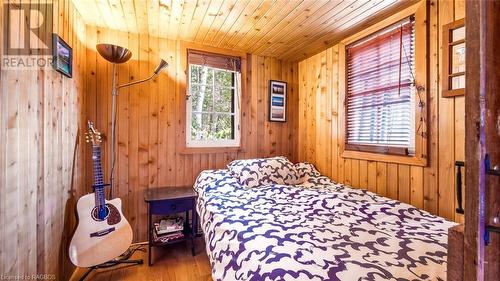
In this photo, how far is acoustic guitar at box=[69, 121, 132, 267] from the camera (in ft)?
5.53

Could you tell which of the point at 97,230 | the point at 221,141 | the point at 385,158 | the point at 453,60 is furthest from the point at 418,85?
the point at 97,230

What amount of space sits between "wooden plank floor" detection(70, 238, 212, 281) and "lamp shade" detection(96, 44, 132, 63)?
1.88 m

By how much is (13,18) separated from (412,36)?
8.41 ft

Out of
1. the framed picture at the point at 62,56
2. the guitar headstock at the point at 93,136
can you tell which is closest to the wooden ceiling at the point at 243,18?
the framed picture at the point at 62,56

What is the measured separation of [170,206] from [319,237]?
1.48 meters

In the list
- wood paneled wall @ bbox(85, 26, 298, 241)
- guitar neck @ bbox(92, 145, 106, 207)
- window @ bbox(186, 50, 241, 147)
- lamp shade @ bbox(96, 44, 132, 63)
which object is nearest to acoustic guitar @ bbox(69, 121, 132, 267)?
guitar neck @ bbox(92, 145, 106, 207)

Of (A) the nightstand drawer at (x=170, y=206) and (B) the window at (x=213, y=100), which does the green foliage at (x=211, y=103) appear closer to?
(B) the window at (x=213, y=100)

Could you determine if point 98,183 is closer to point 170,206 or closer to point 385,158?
point 170,206

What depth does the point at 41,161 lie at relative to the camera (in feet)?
4.35

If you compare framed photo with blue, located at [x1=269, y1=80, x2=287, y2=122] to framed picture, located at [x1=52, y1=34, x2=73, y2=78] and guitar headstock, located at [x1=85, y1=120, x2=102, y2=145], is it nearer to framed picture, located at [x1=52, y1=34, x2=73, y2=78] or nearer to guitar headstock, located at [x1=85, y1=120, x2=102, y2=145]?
guitar headstock, located at [x1=85, y1=120, x2=102, y2=145]

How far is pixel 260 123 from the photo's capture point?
9.90 feet

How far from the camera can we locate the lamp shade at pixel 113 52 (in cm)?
199

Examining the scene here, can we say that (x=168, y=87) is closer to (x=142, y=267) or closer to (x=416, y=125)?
(x=142, y=267)

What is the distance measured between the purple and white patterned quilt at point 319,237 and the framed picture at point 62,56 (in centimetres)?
144
